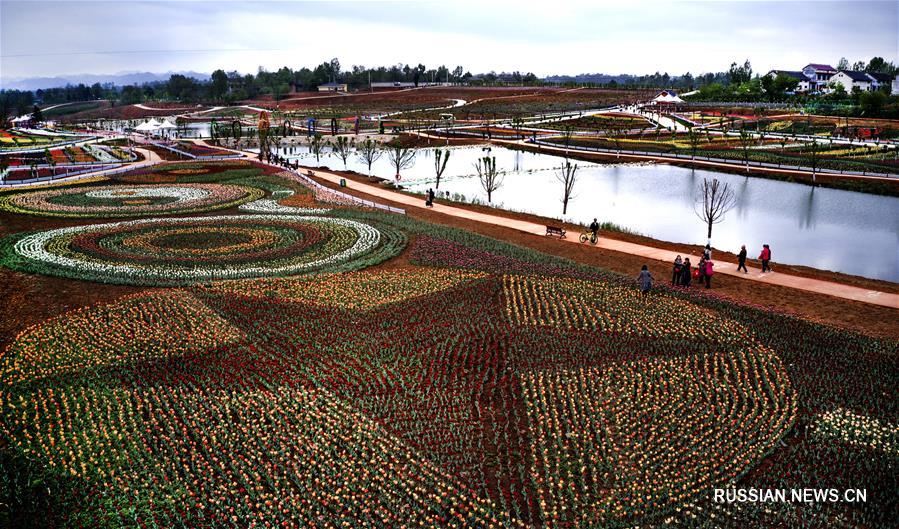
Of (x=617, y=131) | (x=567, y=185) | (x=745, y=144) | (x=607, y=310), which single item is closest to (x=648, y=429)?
(x=607, y=310)

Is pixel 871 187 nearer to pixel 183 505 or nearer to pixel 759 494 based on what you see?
pixel 759 494

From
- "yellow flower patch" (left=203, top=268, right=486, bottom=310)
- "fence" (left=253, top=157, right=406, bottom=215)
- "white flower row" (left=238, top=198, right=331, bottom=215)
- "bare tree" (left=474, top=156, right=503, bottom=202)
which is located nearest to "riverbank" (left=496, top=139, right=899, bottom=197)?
"bare tree" (left=474, top=156, right=503, bottom=202)

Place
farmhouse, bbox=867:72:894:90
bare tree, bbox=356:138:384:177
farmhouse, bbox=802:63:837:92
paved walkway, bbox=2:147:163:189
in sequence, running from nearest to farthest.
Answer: paved walkway, bbox=2:147:163:189
bare tree, bbox=356:138:384:177
farmhouse, bbox=867:72:894:90
farmhouse, bbox=802:63:837:92

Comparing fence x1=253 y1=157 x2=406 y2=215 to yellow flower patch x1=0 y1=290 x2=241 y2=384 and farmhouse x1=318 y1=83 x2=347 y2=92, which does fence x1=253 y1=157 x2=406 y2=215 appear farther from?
farmhouse x1=318 y1=83 x2=347 y2=92

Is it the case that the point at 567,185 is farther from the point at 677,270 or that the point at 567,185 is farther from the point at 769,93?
the point at 769,93

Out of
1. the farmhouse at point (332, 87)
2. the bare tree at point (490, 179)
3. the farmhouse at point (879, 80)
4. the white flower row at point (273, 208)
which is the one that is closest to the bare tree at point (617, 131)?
the bare tree at point (490, 179)

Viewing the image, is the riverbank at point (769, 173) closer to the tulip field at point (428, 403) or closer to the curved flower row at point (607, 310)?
the tulip field at point (428, 403)
